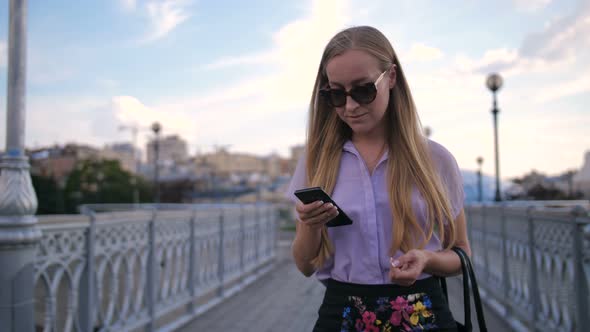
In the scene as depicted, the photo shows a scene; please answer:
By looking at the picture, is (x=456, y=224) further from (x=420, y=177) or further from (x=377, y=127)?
(x=377, y=127)

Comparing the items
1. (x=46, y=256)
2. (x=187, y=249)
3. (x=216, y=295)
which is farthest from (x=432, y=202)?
(x=216, y=295)

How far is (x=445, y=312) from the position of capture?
1.72 meters

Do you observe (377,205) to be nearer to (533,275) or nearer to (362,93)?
(362,93)

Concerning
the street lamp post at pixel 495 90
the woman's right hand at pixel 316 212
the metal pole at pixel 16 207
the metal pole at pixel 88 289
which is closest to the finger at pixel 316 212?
the woman's right hand at pixel 316 212

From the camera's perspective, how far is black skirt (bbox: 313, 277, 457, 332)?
5.49 feet

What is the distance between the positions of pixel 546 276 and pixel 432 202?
12.8ft

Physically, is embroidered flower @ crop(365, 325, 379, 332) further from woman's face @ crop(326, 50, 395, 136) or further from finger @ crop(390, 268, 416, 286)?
woman's face @ crop(326, 50, 395, 136)

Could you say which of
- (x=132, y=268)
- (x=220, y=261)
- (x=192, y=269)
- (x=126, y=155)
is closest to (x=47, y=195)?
(x=220, y=261)

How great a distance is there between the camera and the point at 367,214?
1.75 m

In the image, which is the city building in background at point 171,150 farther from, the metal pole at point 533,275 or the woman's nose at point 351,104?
the woman's nose at point 351,104

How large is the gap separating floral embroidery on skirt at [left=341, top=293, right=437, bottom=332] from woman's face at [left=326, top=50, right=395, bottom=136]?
22.0 inches

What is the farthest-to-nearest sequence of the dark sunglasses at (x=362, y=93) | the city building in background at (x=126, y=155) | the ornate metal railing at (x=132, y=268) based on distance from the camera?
the city building in background at (x=126, y=155)
the ornate metal railing at (x=132, y=268)
the dark sunglasses at (x=362, y=93)

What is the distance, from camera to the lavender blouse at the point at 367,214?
1.74 m

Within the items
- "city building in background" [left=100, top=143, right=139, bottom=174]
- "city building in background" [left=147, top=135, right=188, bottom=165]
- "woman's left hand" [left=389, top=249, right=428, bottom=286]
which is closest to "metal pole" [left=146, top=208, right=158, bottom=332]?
"woman's left hand" [left=389, top=249, right=428, bottom=286]
